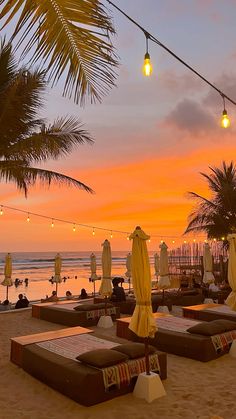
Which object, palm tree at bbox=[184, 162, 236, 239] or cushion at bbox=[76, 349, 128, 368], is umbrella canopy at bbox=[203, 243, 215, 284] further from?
cushion at bbox=[76, 349, 128, 368]

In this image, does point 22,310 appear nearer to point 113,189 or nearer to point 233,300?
point 233,300

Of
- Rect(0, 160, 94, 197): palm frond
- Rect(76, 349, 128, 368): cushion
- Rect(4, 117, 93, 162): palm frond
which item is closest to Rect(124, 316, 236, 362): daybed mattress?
Rect(76, 349, 128, 368): cushion

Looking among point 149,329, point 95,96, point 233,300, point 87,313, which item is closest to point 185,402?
point 149,329

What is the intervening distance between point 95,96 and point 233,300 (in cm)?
614

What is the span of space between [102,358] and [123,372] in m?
0.38

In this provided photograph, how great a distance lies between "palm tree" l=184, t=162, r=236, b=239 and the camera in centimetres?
1950

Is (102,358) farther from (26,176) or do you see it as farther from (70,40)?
(26,176)

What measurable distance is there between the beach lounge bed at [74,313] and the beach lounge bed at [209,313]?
2.27m

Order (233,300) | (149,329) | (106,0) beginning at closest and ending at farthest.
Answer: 1. (106,0)
2. (149,329)
3. (233,300)

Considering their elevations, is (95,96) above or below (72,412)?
above

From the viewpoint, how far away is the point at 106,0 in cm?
211

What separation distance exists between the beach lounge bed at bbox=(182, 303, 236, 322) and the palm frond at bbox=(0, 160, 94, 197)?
4.63 m

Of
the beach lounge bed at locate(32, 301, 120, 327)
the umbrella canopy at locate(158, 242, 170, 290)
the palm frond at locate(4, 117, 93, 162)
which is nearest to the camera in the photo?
the palm frond at locate(4, 117, 93, 162)

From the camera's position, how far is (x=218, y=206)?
20359 mm
